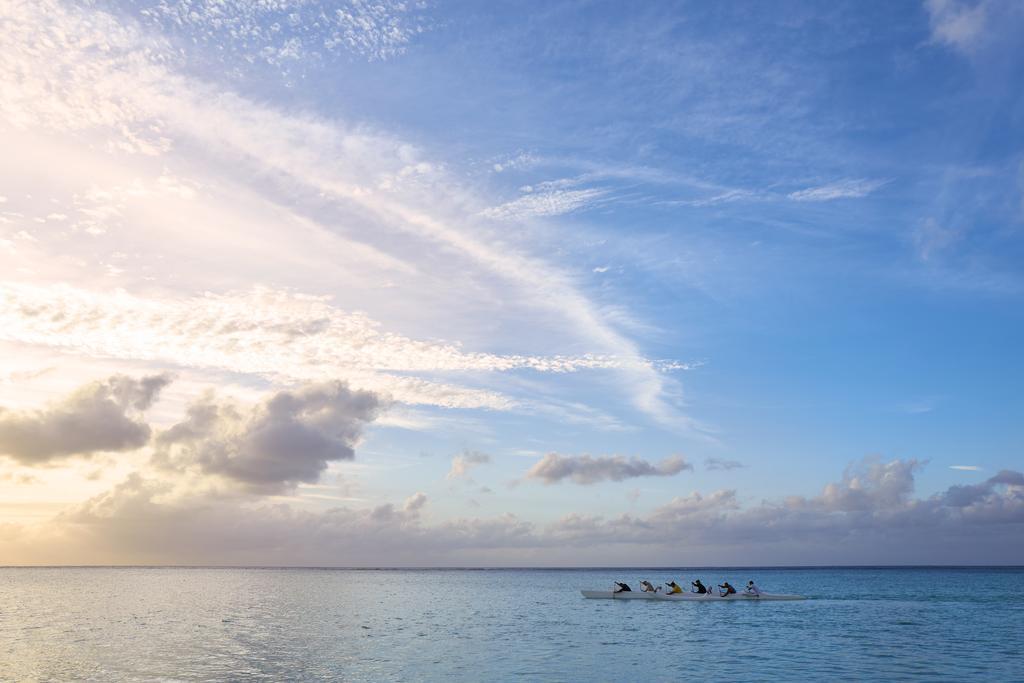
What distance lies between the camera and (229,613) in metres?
97.9

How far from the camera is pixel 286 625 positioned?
81125mm

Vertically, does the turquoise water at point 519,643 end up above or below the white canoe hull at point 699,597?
below

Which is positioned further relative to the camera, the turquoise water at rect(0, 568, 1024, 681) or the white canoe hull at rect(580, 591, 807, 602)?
the white canoe hull at rect(580, 591, 807, 602)

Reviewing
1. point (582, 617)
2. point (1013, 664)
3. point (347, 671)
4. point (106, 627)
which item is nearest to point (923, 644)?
point (1013, 664)

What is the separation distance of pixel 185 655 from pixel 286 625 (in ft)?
87.8

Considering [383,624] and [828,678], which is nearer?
[828,678]

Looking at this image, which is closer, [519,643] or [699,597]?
[519,643]

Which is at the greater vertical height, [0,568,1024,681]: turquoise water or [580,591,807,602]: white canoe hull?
[580,591,807,602]: white canoe hull

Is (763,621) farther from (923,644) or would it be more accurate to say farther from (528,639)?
(528,639)

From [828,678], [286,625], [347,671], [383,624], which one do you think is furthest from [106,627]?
[828,678]

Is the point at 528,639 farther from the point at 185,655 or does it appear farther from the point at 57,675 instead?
the point at 57,675

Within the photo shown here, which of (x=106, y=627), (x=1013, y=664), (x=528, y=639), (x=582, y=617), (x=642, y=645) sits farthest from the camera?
(x=582, y=617)

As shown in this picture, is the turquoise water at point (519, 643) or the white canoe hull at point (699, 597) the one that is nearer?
the turquoise water at point (519, 643)

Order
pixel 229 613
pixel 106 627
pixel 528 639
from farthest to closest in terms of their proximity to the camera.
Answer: pixel 229 613 → pixel 106 627 → pixel 528 639
